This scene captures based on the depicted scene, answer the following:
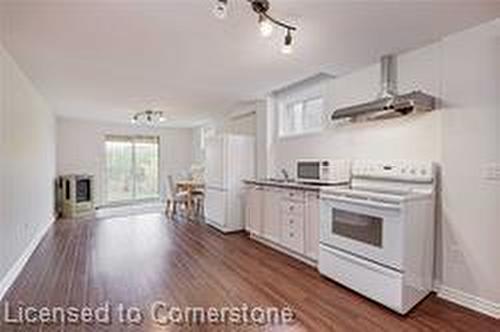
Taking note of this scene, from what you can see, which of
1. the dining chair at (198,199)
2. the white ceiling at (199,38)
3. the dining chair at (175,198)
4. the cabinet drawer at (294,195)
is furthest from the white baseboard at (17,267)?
the dining chair at (198,199)

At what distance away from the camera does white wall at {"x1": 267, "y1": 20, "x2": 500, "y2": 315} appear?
267cm

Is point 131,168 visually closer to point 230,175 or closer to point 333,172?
point 230,175

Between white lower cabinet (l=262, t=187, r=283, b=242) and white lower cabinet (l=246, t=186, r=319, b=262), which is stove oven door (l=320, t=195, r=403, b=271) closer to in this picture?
white lower cabinet (l=246, t=186, r=319, b=262)

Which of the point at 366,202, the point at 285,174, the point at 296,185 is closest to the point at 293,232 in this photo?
the point at 296,185

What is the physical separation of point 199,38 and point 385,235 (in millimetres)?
2415

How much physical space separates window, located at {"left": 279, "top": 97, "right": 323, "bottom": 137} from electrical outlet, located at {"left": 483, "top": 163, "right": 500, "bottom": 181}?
88.5 inches

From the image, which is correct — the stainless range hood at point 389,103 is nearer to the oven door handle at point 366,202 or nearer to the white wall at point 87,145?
the oven door handle at point 366,202

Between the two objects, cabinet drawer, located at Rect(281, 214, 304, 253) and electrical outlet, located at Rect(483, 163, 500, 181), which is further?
cabinet drawer, located at Rect(281, 214, 304, 253)

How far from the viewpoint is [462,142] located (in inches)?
112

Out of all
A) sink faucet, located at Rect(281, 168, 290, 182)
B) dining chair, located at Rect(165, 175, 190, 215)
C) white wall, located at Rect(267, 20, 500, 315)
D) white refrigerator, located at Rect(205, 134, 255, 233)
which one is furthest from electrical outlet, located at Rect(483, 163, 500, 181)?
dining chair, located at Rect(165, 175, 190, 215)

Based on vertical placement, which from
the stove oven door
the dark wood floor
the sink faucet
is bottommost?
the dark wood floor

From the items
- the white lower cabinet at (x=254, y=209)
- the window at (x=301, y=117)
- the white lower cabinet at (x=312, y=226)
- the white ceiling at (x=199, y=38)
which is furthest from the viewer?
the white lower cabinet at (x=254, y=209)

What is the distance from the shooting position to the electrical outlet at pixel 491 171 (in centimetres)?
262

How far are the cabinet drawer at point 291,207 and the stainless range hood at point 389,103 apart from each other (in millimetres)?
1186
